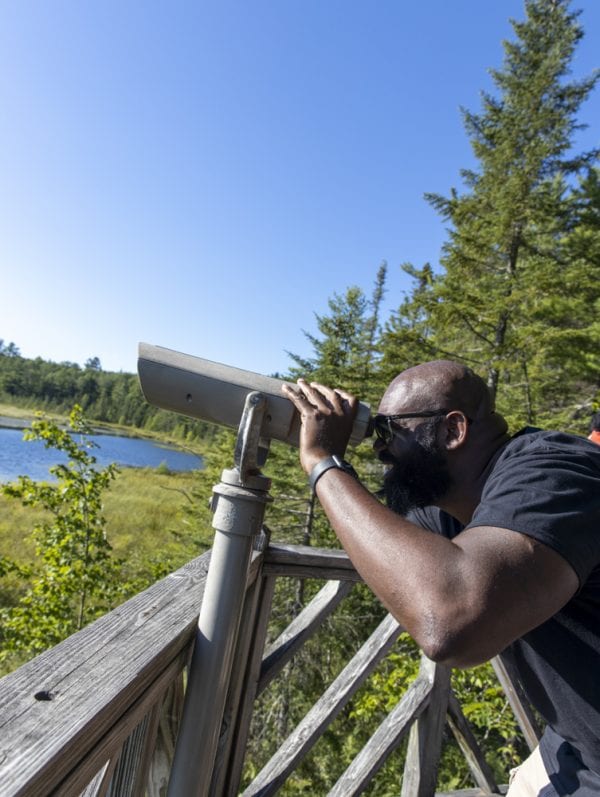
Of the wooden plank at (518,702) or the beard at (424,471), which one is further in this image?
the wooden plank at (518,702)

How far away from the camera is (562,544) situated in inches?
34.3

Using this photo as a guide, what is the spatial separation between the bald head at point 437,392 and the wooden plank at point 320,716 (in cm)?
106

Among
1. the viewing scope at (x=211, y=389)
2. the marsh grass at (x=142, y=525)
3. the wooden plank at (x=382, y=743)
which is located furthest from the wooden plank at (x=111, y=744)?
the marsh grass at (x=142, y=525)

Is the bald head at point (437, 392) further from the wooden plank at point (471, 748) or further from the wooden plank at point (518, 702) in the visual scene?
the wooden plank at point (471, 748)

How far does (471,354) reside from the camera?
28.1 ft

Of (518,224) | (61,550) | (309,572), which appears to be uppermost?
(518,224)

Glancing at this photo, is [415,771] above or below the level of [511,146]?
below

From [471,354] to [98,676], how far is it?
8.55 metres

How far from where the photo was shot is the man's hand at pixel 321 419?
3.80 ft

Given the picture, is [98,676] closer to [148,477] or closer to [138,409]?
[148,477]

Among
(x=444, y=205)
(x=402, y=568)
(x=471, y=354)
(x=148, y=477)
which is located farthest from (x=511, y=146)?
(x=148, y=477)

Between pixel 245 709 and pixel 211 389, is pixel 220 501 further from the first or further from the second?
pixel 245 709

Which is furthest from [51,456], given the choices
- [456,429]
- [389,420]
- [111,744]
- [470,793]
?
[111,744]

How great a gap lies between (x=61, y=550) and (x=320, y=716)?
6221 millimetres
